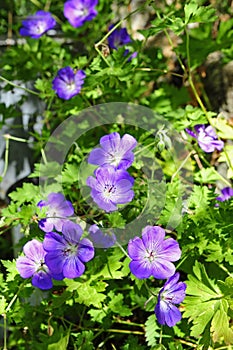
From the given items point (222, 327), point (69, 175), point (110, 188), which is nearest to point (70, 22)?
point (69, 175)

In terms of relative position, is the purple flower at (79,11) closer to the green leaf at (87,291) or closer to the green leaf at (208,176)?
the green leaf at (208,176)

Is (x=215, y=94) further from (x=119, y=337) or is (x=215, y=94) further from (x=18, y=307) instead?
(x=18, y=307)

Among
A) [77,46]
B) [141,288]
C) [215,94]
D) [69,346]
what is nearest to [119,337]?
[69,346]

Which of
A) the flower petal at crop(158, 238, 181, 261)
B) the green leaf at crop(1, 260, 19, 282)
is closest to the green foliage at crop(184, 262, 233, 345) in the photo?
the flower petal at crop(158, 238, 181, 261)

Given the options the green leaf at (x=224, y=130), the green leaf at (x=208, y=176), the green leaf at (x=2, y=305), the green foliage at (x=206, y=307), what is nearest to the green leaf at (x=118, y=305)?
the green foliage at (x=206, y=307)

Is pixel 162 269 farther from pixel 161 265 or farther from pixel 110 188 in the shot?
pixel 110 188

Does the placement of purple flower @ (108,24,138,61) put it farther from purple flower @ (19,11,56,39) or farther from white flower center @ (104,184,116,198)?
white flower center @ (104,184,116,198)
